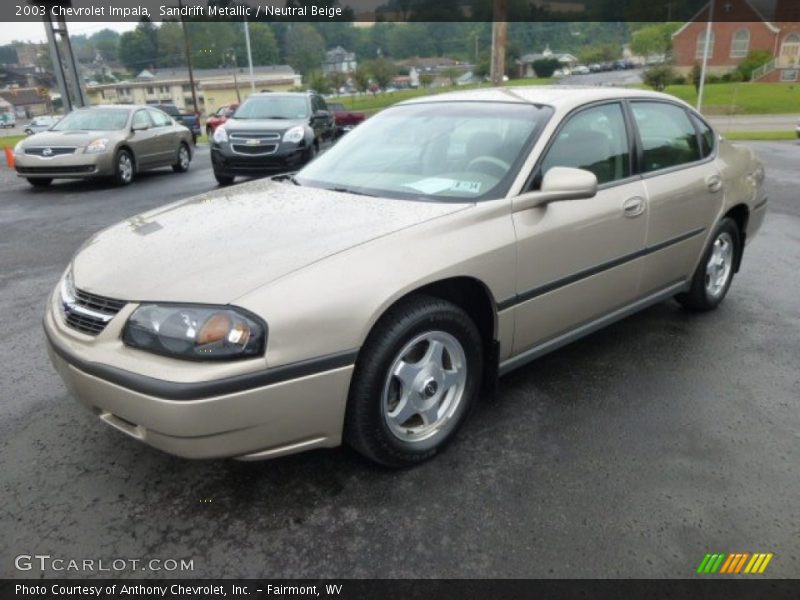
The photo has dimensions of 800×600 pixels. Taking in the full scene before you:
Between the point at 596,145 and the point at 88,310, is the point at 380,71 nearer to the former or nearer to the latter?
the point at 596,145

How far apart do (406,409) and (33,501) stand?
1.54 m

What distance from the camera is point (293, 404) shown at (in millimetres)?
2211

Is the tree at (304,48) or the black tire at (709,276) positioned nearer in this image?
the black tire at (709,276)

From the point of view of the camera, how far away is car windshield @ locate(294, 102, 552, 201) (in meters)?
3.01

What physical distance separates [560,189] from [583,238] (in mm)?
402

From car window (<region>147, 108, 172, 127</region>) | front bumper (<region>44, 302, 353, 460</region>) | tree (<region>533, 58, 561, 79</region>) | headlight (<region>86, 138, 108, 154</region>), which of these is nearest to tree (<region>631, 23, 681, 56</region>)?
tree (<region>533, 58, 561, 79</region>)

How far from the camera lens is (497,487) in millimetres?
2557

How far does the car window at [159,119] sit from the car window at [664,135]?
10620mm

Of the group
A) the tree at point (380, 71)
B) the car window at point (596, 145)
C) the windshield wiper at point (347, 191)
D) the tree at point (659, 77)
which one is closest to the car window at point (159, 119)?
the windshield wiper at point (347, 191)

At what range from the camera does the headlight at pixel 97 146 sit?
10.3 metres

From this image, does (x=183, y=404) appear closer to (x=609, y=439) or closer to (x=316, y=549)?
(x=316, y=549)

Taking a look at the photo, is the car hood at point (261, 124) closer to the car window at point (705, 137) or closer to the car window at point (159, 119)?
the car window at point (159, 119)

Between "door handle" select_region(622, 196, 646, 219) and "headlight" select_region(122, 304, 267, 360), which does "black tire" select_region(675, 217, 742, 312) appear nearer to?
"door handle" select_region(622, 196, 646, 219)
